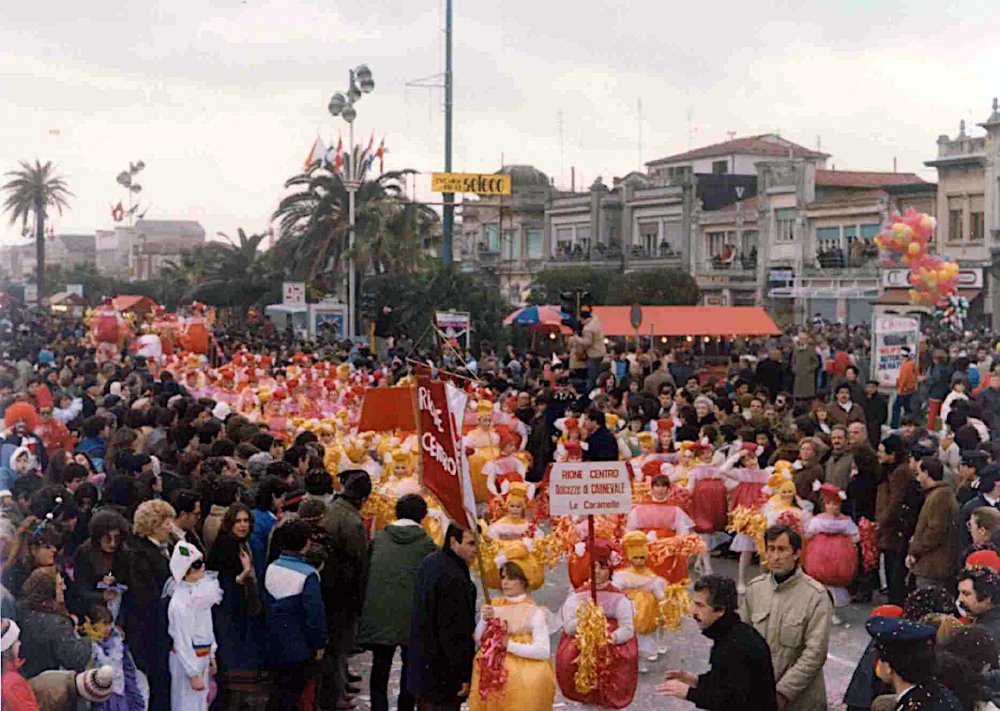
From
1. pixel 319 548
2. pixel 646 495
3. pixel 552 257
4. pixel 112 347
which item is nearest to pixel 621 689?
pixel 319 548

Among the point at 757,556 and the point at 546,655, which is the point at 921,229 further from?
the point at 546,655

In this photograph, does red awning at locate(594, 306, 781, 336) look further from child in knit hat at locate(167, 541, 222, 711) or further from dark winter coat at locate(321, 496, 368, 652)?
child in knit hat at locate(167, 541, 222, 711)

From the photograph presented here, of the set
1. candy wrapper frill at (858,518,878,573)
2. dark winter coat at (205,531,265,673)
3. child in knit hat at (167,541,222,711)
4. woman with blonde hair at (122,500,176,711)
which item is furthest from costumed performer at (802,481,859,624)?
woman with blonde hair at (122,500,176,711)

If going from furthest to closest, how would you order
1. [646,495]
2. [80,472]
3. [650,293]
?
[650,293], [646,495], [80,472]

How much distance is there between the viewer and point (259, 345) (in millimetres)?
31234

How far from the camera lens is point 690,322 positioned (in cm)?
3297

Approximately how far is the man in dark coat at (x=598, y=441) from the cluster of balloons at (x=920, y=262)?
58.5 ft

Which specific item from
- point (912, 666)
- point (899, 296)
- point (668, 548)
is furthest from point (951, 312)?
point (912, 666)

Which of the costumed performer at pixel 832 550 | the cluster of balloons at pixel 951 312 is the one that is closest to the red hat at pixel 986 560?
the costumed performer at pixel 832 550

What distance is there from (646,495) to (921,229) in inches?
803

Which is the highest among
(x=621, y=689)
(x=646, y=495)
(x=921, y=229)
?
(x=921, y=229)

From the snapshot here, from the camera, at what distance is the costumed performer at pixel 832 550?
11.3 metres

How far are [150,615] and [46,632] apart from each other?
43.3 inches

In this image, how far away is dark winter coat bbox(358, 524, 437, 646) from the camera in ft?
27.8
